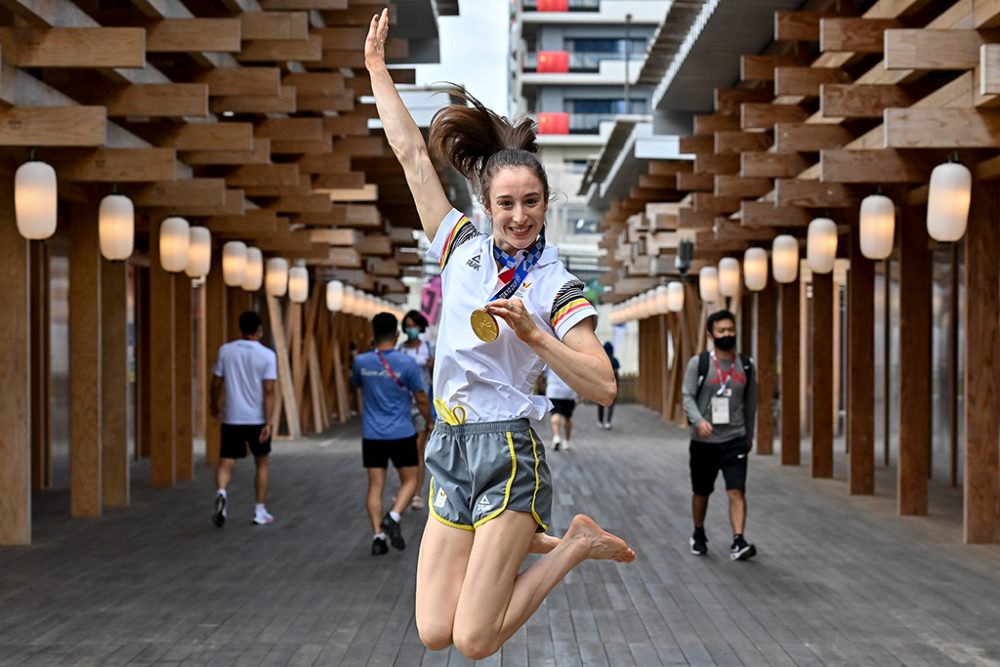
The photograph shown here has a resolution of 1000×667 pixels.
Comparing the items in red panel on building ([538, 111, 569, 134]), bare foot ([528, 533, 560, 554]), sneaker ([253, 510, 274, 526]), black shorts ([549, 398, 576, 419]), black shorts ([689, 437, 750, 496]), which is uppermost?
red panel on building ([538, 111, 569, 134])

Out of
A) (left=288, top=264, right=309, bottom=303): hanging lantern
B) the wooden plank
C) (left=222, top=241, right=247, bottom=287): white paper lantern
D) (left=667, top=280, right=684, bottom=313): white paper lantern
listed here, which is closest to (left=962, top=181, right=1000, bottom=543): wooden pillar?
the wooden plank

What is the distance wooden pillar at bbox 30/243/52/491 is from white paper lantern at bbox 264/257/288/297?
4.93 m

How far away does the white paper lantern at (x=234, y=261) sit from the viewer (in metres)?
16.7

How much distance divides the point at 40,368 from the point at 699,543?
26.2 feet

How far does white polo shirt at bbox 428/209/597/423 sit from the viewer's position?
3.83 m

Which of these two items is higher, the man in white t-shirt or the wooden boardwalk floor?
the man in white t-shirt

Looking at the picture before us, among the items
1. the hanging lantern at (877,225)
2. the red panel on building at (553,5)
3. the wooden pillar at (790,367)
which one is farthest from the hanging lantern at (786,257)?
the red panel on building at (553,5)

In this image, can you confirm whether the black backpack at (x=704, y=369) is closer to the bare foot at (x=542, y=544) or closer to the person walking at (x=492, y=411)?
the bare foot at (x=542, y=544)

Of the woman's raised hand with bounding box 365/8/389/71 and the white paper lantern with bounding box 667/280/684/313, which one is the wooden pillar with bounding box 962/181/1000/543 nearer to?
the woman's raised hand with bounding box 365/8/389/71

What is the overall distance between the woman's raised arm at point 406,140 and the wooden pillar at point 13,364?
6777 millimetres

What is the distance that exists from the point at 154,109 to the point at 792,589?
5597 mm

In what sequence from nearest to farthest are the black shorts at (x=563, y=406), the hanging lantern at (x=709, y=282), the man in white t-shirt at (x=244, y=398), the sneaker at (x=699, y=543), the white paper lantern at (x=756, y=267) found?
the sneaker at (x=699, y=543), the man in white t-shirt at (x=244, y=398), the white paper lantern at (x=756, y=267), the black shorts at (x=563, y=406), the hanging lantern at (x=709, y=282)

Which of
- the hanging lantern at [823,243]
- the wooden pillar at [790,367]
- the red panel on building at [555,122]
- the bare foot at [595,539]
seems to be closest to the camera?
the bare foot at [595,539]

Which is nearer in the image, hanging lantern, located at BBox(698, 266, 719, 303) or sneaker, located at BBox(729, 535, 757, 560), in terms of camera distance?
sneaker, located at BBox(729, 535, 757, 560)
